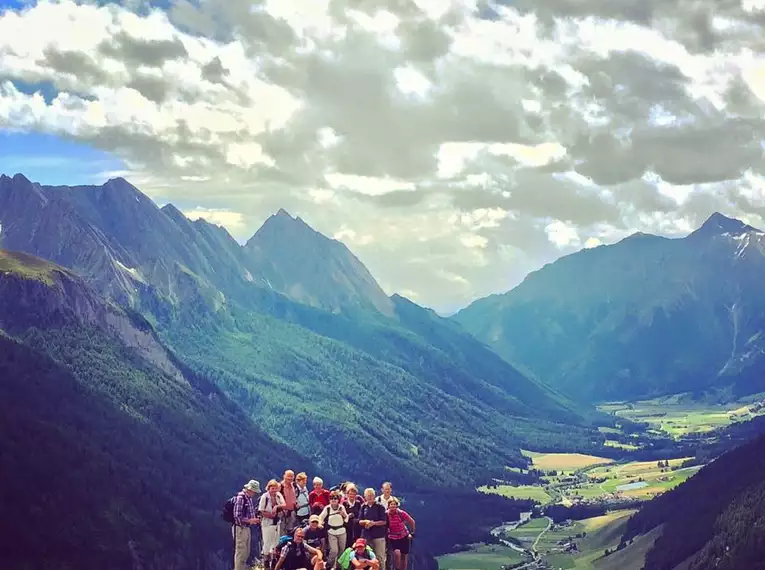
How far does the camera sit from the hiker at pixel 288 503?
66500 mm

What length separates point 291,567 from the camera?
188ft

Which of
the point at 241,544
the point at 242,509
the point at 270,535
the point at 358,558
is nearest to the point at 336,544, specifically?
the point at 270,535

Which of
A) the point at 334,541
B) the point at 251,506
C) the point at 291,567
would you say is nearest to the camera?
the point at 291,567

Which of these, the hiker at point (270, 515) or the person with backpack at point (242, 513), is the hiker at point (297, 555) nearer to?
the hiker at point (270, 515)

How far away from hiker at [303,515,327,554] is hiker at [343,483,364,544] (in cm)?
195

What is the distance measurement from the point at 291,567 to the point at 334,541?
660 cm

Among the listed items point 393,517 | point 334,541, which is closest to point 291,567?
point 334,541

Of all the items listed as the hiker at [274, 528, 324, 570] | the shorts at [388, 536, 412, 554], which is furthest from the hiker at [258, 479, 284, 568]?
the hiker at [274, 528, 324, 570]

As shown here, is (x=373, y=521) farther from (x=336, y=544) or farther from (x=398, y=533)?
(x=336, y=544)

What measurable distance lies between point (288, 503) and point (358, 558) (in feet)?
38.2

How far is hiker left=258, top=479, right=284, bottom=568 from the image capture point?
215 feet

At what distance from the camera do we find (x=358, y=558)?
2215 inches

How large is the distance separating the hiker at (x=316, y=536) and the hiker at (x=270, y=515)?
3.80 m

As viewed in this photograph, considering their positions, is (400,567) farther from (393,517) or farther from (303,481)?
(303,481)
